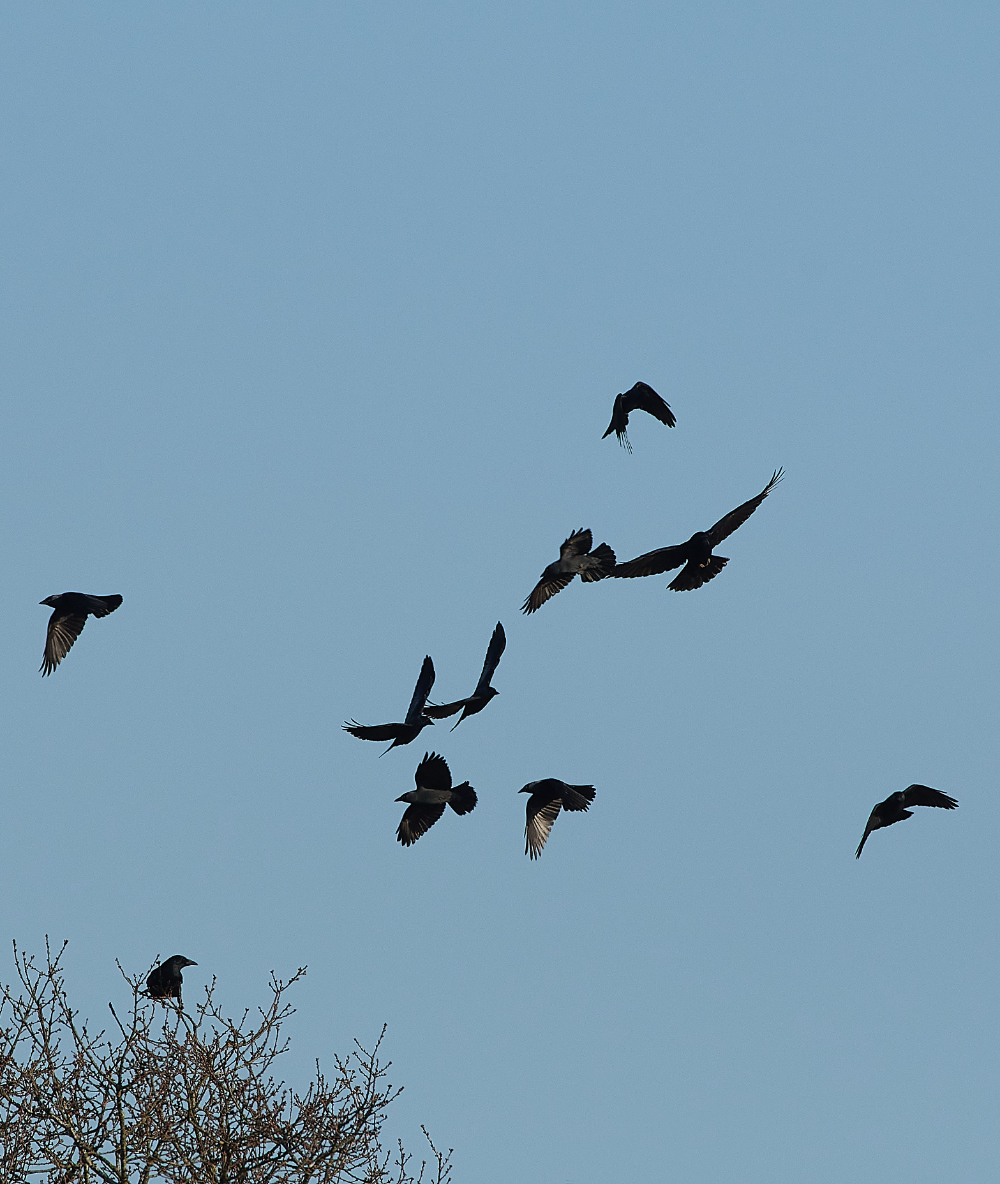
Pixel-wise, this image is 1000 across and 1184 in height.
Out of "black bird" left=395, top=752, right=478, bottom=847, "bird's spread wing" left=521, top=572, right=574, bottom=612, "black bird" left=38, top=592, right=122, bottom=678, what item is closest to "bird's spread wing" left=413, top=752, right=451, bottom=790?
"black bird" left=395, top=752, right=478, bottom=847

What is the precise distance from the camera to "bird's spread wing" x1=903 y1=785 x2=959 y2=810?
627 inches

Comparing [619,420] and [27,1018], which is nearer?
[27,1018]

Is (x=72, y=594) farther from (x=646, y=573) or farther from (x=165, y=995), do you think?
(x=646, y=573)

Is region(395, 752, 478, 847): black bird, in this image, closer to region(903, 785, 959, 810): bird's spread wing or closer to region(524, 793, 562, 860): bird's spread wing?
region(524, 793, 562, 860): bird's spread wing

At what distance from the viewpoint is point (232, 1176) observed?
15656 millimetres

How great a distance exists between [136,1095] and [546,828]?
15.3 ft

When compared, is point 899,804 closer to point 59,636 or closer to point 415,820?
point 415,820

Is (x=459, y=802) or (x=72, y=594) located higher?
(x=72, y=594)

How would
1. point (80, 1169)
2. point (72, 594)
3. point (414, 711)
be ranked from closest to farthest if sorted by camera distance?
point (80, 1169), point (414, 711), point (72, 594)

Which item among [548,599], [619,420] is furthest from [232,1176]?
[619,420]

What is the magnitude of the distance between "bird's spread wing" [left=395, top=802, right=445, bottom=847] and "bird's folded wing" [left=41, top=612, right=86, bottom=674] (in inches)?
159

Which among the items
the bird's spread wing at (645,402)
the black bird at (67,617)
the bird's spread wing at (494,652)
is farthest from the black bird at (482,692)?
the black bird at (67,617)

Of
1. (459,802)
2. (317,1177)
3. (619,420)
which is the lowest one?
(317,1177)

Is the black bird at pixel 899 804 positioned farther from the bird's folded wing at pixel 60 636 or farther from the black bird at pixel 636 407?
the bird's folded wing at pixel 60 636
